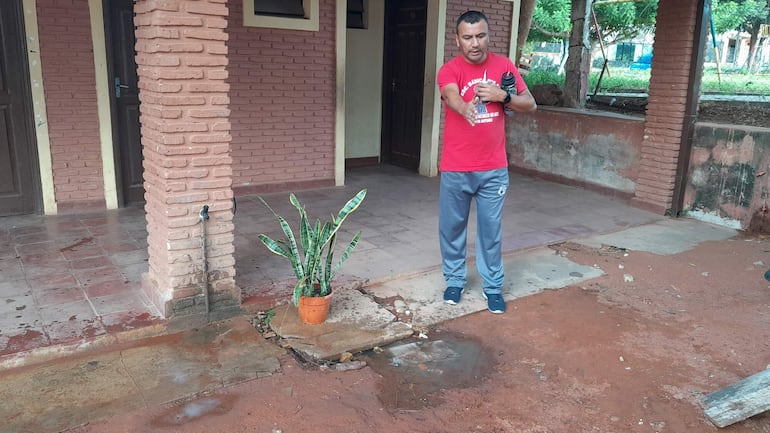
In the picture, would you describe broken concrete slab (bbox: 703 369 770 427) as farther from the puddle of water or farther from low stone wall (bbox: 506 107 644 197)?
low stone wall (bbox: 506 107 644 197)

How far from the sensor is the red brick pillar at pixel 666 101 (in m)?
6.60

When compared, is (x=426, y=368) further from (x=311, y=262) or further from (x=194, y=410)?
(x=194, y=410)

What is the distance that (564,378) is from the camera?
3.44 metres

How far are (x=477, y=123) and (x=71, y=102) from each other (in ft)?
13.9

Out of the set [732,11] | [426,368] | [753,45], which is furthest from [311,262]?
[753,45]

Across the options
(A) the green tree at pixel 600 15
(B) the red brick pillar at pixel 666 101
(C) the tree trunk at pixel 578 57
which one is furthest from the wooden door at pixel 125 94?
(A) the green tree at pixel 600 15

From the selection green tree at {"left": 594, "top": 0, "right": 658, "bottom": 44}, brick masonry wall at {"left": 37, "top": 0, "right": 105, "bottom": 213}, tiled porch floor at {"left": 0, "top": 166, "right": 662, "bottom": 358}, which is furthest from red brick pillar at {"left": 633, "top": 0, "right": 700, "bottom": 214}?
green tree at {"left": 594, "top": 0, "right": 658, "bottom": 44}

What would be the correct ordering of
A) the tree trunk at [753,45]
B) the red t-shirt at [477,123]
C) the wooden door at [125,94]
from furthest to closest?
the tree trunk at [753,45]
the wooden door at [125,94]
the red t-shirt at [477,123]

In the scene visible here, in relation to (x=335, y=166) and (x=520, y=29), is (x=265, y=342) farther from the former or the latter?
(x=520, y=29)

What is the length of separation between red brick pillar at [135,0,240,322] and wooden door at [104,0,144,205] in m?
2.77

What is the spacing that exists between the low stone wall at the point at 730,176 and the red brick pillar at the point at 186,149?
5.34 meters

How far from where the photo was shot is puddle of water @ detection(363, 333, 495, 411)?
3213 millimetres

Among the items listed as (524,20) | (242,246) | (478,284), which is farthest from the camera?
(524,20)

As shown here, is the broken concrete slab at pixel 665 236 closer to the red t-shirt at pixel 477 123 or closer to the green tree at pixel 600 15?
the red t-shirt at pixel 477 123
